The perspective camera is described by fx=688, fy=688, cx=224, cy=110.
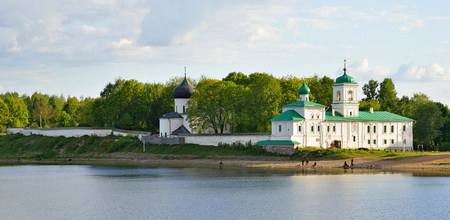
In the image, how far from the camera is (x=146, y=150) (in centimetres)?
8588

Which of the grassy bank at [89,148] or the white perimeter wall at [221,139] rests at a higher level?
the white perimeter wall at [221,139]

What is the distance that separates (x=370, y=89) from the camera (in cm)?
11575

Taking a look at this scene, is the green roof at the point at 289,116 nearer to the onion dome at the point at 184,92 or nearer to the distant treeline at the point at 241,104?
the distant treeline at the point at 241,104

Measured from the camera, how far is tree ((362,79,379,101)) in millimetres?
115125

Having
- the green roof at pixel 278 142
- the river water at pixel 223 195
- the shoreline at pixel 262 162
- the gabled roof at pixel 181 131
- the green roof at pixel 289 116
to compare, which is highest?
the green roof at pixel 289 116

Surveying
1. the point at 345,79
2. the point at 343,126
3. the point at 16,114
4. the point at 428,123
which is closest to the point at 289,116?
the point at 343,126

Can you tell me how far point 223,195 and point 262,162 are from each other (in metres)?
23.7

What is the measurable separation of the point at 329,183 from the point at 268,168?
14712 mm

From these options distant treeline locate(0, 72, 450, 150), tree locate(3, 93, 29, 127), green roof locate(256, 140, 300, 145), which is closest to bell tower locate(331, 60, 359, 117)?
distant treeline locate(0, 72, 450, 150)

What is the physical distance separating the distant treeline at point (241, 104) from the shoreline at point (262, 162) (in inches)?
289

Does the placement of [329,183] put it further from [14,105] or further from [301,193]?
[14,105]

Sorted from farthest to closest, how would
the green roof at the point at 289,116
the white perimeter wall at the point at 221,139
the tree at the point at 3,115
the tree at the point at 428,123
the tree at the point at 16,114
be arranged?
the tree at the point at 16,114 < the tree at the point at 3,115 < the tree at the point at 428,123 < the white perimeter wall at the point at 221,139 < the green roof at the point at 289,116

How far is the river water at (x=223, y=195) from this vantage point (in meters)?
42.5

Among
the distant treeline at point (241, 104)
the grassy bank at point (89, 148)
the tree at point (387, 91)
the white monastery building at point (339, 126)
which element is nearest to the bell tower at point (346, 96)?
the white monastery building at point (339, 126)
